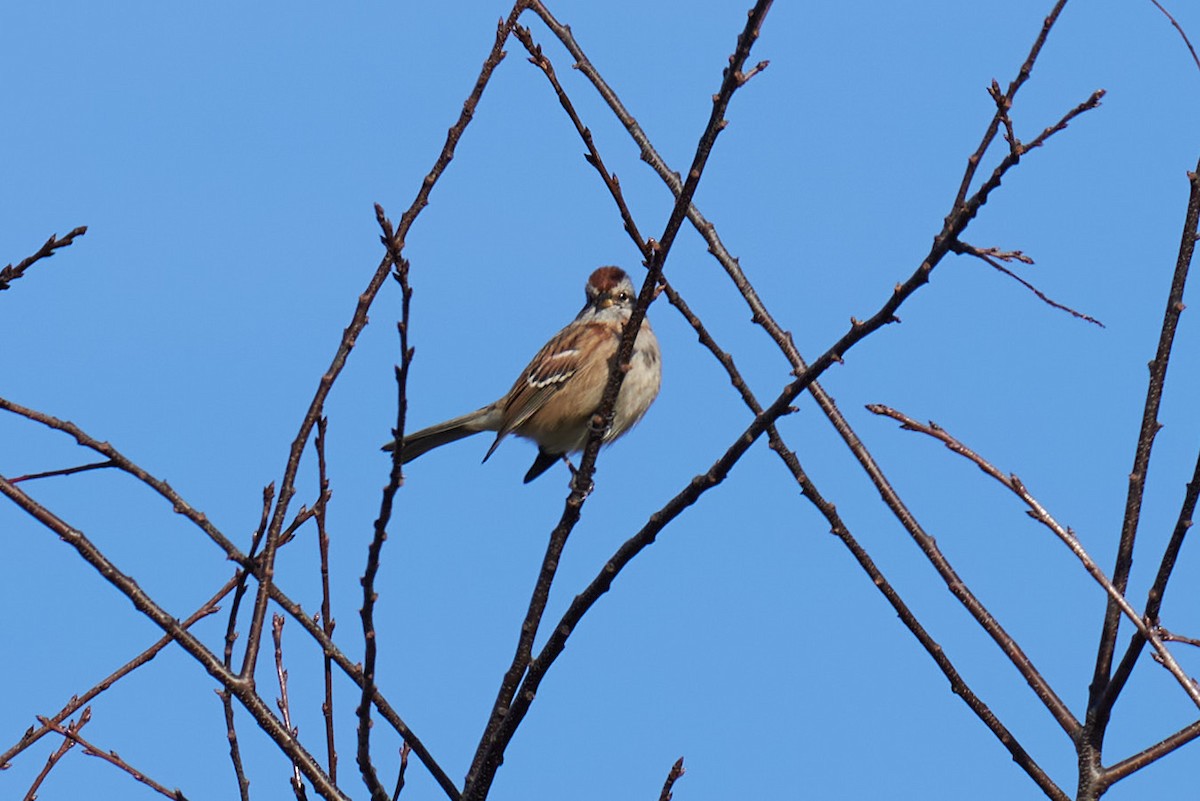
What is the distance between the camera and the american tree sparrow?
269 inches

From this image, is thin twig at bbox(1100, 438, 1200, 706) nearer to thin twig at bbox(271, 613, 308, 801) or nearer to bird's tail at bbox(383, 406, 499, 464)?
thin twig at bbox(271, 613, 308, 801)

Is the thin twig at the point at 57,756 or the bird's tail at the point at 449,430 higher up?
the bird's tail at the point at 449,430

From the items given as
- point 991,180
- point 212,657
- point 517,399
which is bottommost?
point 212,657

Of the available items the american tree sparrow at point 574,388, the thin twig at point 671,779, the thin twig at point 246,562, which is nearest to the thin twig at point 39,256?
the thin twig at point 246,562

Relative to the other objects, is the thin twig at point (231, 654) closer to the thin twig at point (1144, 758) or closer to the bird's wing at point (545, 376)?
the thin twig at point (1144, 758)

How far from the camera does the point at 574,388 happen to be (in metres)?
7.03

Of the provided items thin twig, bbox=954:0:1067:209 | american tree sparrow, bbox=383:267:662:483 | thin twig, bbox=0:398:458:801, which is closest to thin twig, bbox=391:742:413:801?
thin twig, bbox=0:398:458:801

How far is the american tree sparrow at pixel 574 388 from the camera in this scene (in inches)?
269

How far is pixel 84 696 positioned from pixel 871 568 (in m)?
1.92

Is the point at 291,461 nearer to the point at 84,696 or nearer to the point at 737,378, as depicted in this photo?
the point at 84,696

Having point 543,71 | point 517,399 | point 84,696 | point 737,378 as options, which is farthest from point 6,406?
point 517,399

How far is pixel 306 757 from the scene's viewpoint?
2994 millimetres

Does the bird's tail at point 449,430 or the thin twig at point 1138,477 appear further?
the bird's tail at point 449,430

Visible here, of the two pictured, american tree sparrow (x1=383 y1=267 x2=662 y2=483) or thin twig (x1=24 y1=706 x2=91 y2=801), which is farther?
american tree sparrow (x1=383 y1=267 x2=662 y2=483)
